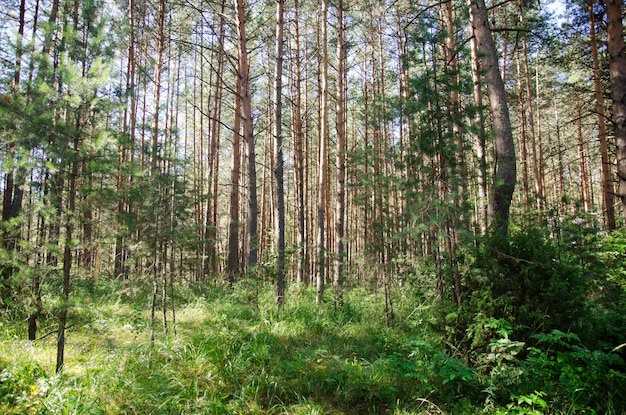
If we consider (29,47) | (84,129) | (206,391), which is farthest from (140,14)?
(206,391)

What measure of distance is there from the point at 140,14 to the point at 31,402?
12844 millimetres

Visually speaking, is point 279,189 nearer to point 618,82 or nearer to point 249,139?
point 249,139

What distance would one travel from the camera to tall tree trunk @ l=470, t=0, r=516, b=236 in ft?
18.1

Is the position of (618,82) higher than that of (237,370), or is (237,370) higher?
(618,82)

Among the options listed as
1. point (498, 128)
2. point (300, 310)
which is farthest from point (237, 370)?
point (498, 128)

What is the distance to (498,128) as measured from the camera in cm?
577

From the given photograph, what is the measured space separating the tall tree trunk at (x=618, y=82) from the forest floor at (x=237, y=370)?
4.60m

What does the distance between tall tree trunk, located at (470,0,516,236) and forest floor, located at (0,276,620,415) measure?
2.28 meters

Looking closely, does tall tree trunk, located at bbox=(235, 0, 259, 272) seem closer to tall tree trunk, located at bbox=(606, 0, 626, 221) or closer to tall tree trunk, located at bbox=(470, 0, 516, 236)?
tall tree trunk, located at bbox=(470, 0, 516, 236)

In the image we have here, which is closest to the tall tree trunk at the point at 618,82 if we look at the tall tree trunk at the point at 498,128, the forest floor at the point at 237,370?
the tall tree trunk at the point at 498,128

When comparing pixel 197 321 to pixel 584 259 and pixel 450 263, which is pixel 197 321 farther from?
pixel 584 259

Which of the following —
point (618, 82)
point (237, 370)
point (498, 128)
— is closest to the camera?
point (237, 370)

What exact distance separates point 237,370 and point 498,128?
5.53 metres

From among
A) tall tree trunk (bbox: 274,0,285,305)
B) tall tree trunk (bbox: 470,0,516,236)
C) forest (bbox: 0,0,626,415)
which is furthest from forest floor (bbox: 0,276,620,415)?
tall tree trunk (bbox: 470,0,516,236)
